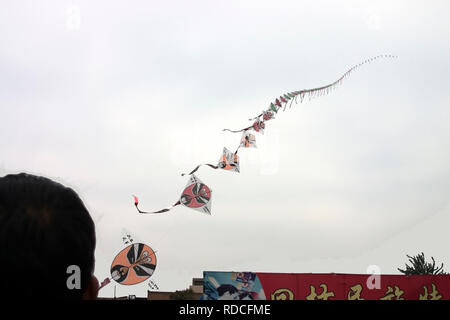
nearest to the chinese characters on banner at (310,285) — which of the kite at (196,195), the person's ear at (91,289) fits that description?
the kite at (196,195)

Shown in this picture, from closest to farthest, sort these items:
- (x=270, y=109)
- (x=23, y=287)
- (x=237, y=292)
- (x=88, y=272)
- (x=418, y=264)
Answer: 1. (x=23, y=287)
2. (x=88, y=272)
3. (x=237, y=292)
4. (x=270, y=109)
5. (x=418, y=264)

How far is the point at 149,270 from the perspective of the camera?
19.4 meters

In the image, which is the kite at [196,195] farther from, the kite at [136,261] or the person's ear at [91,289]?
the person's ear at [91,289]

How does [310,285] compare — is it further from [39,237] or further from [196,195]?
[39,237]

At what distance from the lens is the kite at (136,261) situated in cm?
1820

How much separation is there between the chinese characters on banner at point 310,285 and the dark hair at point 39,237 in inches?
934

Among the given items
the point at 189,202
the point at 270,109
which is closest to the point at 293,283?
the point at 189,202

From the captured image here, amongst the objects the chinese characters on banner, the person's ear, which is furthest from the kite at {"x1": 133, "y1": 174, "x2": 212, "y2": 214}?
the person's ear

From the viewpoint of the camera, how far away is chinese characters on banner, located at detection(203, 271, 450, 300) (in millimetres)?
24844

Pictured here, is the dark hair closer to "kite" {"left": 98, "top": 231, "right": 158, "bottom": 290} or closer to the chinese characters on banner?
"kite" {"left": 98, "top": 231, "right": 158, "bottom": 290}

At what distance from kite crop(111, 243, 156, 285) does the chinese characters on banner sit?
194 inches
